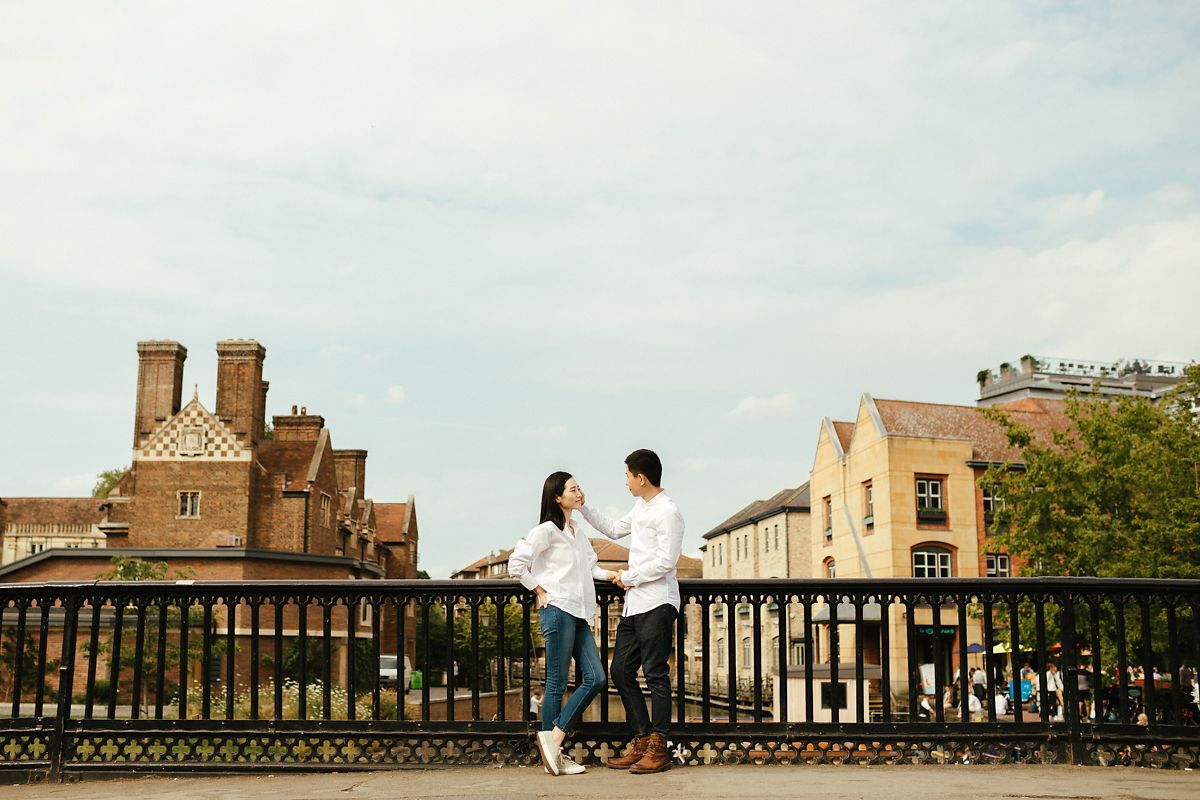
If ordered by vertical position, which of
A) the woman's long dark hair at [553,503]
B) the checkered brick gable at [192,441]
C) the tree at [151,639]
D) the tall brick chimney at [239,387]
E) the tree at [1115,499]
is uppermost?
the tall brick chimney at [239,387]

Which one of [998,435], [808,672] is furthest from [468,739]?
[998,435]

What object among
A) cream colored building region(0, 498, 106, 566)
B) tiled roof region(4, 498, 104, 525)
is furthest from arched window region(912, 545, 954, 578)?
tiled roof region(4, 498, 104, 525)

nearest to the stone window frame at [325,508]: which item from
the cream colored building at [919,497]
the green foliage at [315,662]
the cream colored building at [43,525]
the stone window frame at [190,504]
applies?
the stone window frame at [190,504]

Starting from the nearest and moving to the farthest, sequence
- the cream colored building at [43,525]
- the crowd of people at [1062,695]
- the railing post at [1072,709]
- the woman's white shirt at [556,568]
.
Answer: the woman's white shirt at [556,568] < the railing post at [1072,709] < the crowd of people at [1062,695] < the cream colored building at [43,525]

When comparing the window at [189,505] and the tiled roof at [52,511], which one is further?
the tiled roof at [52,511]

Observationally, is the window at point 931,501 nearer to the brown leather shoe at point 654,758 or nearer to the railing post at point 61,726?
the brown leather shoe at point 654,758

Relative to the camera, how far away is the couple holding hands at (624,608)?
6.91 metres

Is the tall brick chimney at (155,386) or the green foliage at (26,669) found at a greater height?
the tall brick chimney at (155,386)

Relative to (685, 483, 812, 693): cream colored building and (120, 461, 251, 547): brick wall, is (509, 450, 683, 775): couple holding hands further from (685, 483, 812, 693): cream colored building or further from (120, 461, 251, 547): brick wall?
(120, 461, 251, 547): brick wall

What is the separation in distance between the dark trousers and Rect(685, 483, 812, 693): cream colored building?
45328 mm

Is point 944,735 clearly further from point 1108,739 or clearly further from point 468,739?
point 468,739

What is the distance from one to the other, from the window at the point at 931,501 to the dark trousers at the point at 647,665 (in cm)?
4308

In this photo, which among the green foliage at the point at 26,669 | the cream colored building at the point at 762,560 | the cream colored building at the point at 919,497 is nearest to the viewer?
the green foliage at the point at 26,669

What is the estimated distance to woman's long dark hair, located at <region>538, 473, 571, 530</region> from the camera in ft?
23.5
